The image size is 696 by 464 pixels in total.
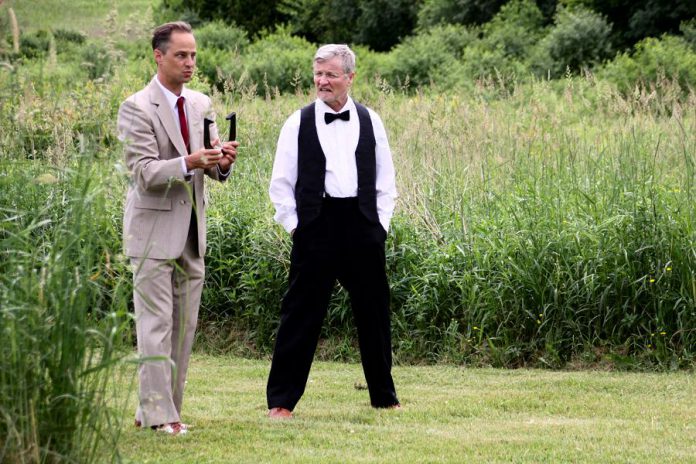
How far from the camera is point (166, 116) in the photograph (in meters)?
5.75

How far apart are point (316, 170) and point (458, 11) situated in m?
34.8

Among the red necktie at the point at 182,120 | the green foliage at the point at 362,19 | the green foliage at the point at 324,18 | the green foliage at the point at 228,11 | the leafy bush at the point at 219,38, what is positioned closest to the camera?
the red necktie at the point at 182,120

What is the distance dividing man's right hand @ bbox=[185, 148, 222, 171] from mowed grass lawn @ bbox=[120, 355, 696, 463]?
137 cm

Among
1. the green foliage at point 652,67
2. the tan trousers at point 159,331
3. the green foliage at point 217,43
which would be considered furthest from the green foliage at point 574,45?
the tan trousers at point 159,331

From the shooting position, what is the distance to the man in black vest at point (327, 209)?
6.18 metres

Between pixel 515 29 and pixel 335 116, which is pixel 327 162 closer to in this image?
pixel 335 116

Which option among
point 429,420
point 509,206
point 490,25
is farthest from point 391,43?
point 429,420

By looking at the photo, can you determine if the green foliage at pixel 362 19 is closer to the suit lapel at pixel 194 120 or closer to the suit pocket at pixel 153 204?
the suit lapel at pixel 194 120

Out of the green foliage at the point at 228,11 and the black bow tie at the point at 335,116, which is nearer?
the black bow tie at the point at 335,116

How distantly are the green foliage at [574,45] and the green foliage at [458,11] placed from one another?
32.7 feet

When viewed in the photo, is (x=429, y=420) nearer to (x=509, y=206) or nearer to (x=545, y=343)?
(x=545, y=343)

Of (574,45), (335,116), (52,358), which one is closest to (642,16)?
(574,45)

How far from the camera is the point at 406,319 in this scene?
8539 mm

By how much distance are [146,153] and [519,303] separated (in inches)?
137
